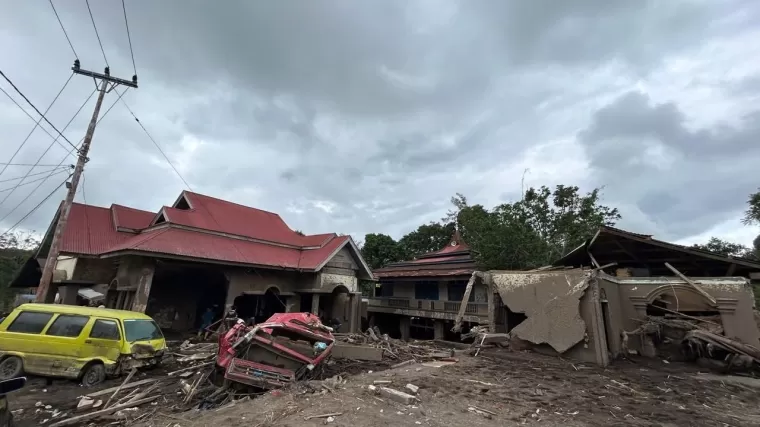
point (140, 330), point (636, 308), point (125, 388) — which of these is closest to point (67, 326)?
point (140, 330)

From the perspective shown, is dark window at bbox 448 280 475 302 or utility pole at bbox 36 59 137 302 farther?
dark window at bbox 448 280 475 302

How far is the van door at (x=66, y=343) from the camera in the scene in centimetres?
837

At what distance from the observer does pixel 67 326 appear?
8727 millimetres

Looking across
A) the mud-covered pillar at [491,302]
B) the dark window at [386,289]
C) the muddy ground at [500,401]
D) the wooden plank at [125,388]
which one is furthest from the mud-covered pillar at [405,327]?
the wooden plank at [125,388]

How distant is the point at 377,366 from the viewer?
372 inches

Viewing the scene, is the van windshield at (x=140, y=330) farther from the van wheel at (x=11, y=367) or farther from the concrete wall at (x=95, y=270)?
the concrete wall at (x=95, y=270)

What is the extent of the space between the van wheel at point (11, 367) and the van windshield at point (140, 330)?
2.22m

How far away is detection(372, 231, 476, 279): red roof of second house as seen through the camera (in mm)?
24906

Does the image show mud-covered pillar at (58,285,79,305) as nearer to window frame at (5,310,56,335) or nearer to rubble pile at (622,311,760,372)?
window frame at (5,310,56,335)

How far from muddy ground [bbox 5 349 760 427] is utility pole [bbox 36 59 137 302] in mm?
4345

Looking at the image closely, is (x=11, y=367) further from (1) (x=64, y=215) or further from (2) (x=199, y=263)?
(2) (x=199, y=263)

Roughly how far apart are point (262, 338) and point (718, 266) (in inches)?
592

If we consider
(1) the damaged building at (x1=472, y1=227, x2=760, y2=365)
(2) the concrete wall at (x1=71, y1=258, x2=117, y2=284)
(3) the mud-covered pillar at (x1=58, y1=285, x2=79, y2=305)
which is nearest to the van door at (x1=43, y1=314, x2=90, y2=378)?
(2) the concrete wall at (x1=71, y1=258, x2=117, y2=284)

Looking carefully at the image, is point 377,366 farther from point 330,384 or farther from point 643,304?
point 643,304
